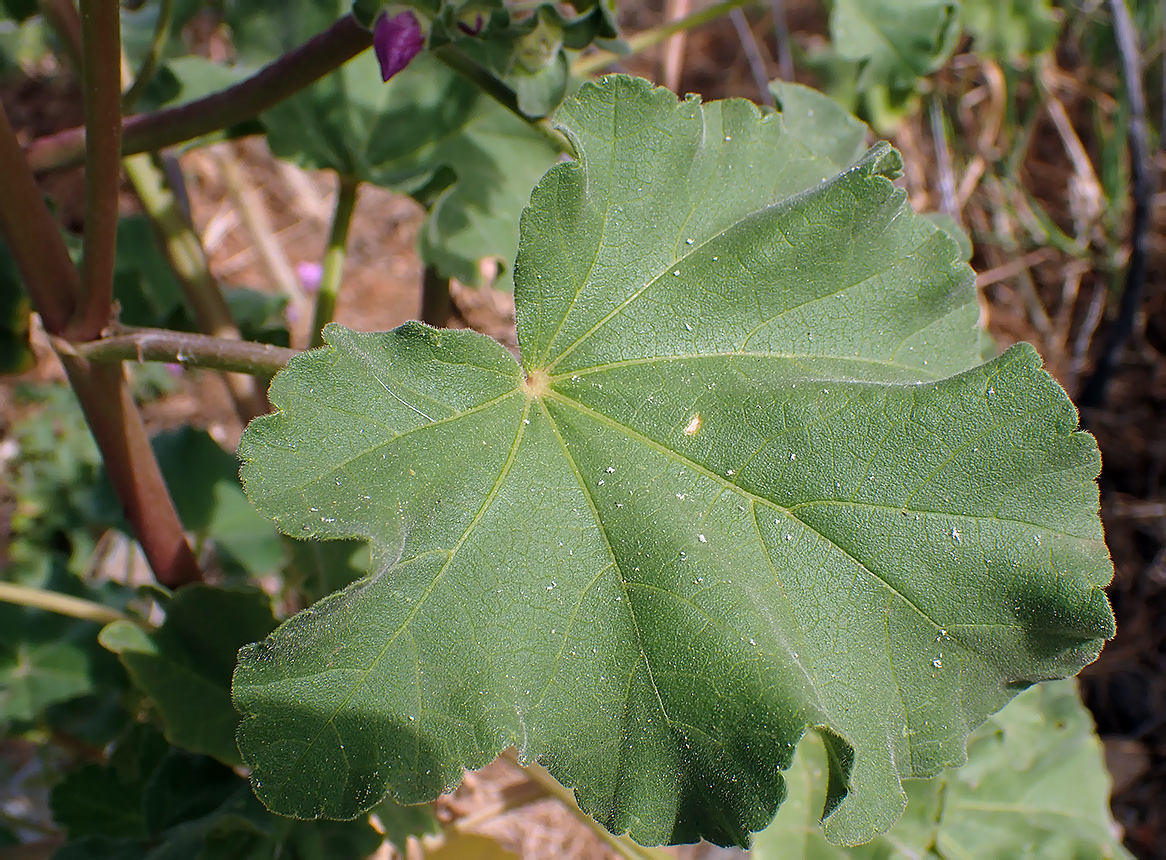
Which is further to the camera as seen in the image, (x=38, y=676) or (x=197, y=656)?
(x=38, y=676)

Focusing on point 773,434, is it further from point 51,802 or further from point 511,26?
point 51,802

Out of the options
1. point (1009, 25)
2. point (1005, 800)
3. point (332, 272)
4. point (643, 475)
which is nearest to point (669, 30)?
point (332, 272)

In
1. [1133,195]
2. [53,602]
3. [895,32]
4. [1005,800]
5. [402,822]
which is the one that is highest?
[895,32]

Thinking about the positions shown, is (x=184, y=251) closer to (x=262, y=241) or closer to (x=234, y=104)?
(x=234, y=104)

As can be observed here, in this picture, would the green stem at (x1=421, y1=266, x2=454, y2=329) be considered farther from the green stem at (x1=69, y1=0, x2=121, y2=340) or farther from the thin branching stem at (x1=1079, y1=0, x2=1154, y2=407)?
the thin branching stem at (x1=1079, y1=0, x2=1154, y2=407)

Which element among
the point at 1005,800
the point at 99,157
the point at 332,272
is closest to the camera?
the point at 99,157

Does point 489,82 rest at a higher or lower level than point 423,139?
higher

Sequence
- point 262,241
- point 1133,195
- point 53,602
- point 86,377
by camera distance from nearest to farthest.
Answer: point 86,377
point 53,602
point 1133,195
point 262,241
